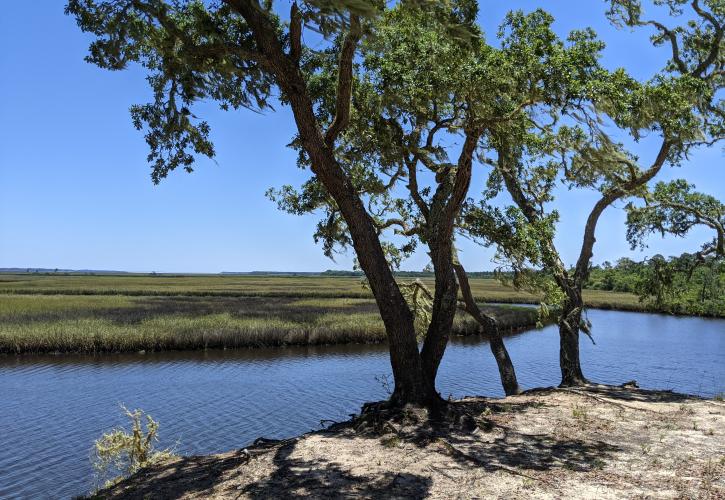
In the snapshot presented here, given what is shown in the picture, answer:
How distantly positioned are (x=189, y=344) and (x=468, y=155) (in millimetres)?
23581

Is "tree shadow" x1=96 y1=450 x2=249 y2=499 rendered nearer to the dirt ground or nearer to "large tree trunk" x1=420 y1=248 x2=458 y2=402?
the dirt ground

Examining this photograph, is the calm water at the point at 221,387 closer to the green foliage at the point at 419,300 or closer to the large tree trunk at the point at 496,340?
the green foliage at the point at 419,300

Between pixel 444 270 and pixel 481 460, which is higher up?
pixel 444 270

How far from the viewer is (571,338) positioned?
13414mm

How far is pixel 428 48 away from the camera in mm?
9133

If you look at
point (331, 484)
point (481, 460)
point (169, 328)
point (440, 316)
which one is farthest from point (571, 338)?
point (169, 328)

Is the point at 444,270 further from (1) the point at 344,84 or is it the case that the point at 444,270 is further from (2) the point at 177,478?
(2) the point at 177,478

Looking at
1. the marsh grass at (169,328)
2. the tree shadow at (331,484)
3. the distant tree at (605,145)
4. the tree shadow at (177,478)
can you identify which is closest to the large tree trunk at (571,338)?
the distant tree at (605,145)

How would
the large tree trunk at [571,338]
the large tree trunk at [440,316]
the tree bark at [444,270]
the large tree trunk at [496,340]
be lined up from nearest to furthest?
the tree bark at [444,270] < the large tree trunk at [440,316] < the large tree trunk at [571,338] < the large tree trunk at [496,340]

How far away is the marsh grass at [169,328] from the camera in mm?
28141

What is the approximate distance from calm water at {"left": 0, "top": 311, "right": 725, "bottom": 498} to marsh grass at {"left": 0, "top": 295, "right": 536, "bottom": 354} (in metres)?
1.54

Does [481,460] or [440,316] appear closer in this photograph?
[481,460]

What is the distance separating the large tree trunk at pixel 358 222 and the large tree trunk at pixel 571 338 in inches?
217

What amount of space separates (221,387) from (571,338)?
42.1 feet
